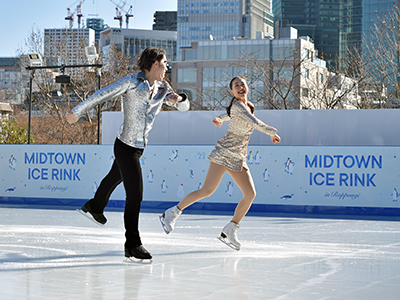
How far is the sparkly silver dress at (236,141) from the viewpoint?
508 cm

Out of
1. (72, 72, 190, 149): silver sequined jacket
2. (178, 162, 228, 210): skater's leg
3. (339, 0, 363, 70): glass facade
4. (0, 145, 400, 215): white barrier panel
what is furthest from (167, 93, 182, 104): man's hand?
(339, 0, 363, 70): glass facade

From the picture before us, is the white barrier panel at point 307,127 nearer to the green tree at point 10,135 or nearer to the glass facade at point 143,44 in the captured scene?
the green tree at point 10,135

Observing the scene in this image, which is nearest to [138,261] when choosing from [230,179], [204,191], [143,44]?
[204,191]

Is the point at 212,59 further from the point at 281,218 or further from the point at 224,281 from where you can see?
the point at 224,281

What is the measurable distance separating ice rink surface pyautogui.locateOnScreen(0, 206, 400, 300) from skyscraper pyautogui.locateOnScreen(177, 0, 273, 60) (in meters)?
132

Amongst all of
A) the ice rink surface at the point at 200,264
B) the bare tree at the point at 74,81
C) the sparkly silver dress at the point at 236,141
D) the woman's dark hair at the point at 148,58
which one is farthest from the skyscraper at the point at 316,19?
the woman's dark hair at the point at 148,58

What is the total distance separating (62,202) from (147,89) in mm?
7991

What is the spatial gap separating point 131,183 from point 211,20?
5392 inches

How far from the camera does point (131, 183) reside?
431 centimetres

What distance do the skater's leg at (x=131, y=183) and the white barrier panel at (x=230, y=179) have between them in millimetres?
6485

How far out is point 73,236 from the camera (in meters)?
6.14

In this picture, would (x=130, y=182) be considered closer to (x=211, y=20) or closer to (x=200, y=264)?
(x=200, y=264)

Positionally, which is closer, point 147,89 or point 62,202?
point 147,89

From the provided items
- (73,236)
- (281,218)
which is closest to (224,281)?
(73,236)
